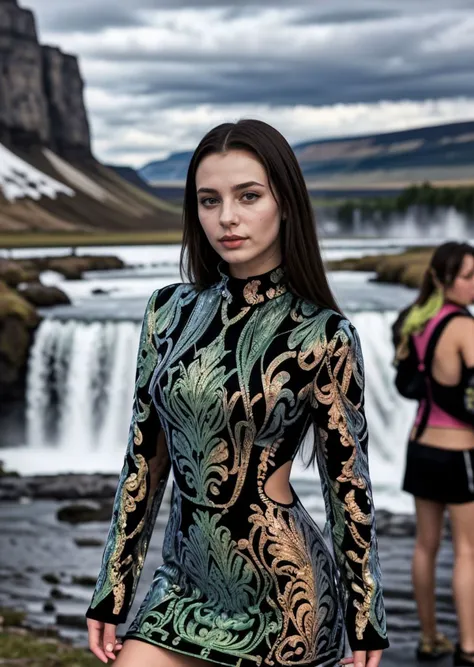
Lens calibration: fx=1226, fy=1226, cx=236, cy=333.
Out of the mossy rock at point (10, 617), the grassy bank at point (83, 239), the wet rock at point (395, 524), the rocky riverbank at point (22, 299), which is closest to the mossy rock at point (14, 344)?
the rocky riverbank at point (22, 299)

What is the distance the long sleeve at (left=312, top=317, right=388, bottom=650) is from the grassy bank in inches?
275

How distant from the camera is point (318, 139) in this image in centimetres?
880

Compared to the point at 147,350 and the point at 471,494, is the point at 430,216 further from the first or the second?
the point at 147,350

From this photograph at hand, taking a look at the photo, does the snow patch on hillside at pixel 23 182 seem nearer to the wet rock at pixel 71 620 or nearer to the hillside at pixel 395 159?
the hillside at pixel 395 159

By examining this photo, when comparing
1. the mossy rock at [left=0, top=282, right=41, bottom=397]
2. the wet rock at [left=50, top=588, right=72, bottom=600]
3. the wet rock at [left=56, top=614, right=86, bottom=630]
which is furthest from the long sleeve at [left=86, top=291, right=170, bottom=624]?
the mossy rock at [left=0, top=282, right=41, bottom=397]

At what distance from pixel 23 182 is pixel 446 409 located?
18.6ft

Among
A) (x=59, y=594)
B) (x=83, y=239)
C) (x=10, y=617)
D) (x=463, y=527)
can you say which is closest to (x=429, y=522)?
(x=463, y=527)

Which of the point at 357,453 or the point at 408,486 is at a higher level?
the point at 357,453

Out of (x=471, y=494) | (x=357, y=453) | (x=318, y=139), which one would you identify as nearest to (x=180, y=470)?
(x=357, y=453)

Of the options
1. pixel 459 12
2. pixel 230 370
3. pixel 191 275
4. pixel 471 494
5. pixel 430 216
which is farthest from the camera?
pixel 430 216

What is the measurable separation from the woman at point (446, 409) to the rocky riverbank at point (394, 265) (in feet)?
16.1

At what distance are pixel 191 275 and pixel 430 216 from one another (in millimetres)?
7315

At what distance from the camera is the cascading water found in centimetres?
911

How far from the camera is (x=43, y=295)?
9.20 metres
